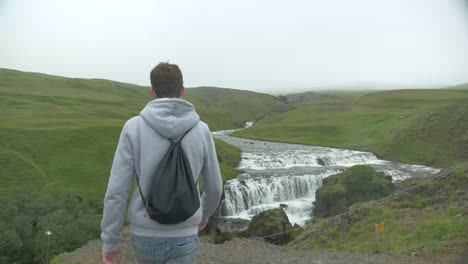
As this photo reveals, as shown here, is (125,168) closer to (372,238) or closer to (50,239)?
(372,238)

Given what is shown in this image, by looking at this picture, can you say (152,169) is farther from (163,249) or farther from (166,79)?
(166,79)

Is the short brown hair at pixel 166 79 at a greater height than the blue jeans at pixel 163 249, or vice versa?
the short brown hair at pixel 166 79

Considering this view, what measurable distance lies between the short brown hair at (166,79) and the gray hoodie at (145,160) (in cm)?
13

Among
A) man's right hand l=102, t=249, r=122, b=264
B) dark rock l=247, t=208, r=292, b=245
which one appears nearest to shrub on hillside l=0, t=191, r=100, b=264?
dark rock l=247, t=208, r=292, b=245

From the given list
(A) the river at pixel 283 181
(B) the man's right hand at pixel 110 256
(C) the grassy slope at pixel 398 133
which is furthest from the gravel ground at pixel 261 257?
(C) the grassy slope at pixel 398 133

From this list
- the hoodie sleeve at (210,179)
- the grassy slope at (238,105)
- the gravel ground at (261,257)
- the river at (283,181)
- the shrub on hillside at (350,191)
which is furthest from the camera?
the grassy slope at (238,105)

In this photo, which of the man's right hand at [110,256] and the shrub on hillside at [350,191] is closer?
the man's right hand at [110,256]

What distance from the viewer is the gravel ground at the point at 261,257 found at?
11414 mm

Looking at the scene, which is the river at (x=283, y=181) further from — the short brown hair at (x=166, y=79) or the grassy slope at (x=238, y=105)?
the grassy slope at (x=238, y=105)

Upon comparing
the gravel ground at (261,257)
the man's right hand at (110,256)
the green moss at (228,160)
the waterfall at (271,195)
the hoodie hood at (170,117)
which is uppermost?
the hoodie hood at (170,117)

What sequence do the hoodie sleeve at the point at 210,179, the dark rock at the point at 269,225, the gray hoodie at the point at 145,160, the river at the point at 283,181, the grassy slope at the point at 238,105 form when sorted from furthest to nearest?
the grassy slope at the point at 238,105 < the river at the point at 283,181 < the dark rock at the point at 269,225 < the hoodie sleeve at the point at 210,179 < the gray hoodie at the point at 145,160

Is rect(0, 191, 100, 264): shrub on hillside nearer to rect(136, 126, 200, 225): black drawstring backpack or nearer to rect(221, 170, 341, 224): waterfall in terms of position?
rect(221, 170, 341, 224): waterfall

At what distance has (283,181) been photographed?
134ft

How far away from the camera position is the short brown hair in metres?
4.18
